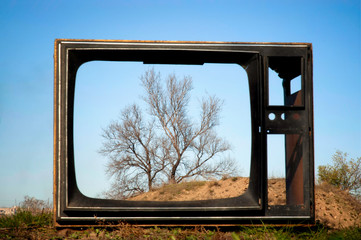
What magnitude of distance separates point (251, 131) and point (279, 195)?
126 inches

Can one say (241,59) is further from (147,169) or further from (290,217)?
(147,169)

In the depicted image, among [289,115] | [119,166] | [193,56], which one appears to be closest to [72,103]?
[193,56]

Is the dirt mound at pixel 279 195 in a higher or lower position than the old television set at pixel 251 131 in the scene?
lower

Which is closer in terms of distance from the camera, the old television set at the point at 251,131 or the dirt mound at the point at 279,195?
the old television set at the point at 251,131

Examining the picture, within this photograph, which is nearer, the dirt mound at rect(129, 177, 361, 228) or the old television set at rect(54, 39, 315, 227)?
the old television set at rect(54, 39, 315, 227)

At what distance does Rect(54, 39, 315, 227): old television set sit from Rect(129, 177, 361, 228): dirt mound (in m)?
2.41

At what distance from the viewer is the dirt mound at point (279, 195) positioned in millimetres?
6203

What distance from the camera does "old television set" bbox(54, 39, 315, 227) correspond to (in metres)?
3.63

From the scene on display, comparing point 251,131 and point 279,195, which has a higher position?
point 251,131

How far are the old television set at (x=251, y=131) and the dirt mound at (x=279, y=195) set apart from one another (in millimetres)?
2411

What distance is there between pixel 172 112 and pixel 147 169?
2239 mm

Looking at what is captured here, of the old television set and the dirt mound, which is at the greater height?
the old television set

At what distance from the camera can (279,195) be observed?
21.3ft

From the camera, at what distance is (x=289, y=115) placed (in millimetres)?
3791
